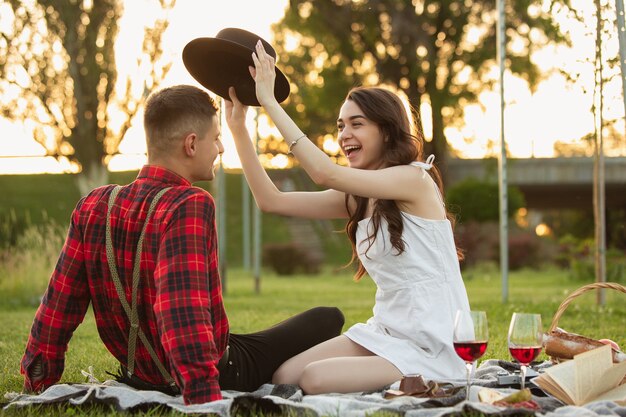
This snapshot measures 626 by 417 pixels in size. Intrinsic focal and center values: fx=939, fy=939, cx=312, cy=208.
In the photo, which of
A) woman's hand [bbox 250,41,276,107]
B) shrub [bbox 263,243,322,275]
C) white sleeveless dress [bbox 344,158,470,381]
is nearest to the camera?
woman's hand [bbox 250,41,276,107]

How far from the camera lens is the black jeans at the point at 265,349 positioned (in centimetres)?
391

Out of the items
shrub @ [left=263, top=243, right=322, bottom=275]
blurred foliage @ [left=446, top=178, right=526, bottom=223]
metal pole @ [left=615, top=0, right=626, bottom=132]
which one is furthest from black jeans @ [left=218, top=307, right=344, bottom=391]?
blurred foliage @ [left=446, top=178, right=526, bottom=223]

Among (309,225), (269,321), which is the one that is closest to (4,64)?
(269,321)

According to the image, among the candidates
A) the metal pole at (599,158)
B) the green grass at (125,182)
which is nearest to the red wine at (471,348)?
the metal pole at (599,158)

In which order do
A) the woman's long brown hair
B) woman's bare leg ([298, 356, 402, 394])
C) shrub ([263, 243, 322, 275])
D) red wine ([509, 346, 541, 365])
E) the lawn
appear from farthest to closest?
shrub ([263, 243, 322, 275])
the lawn
the woman's long brown hair
woman's bare leg ([298, 356, 402, 394])
red wine ([509, 346, 541, 365])

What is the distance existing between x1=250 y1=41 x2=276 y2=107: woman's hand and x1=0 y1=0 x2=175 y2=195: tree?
10013mm

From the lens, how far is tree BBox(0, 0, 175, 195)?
13609mm

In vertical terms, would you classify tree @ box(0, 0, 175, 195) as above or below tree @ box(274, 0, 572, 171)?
below

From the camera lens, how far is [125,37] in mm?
13758

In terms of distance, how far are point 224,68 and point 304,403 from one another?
1.42 metres

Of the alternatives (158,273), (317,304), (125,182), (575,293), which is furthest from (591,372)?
(125,182)

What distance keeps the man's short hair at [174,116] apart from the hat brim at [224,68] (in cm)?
28

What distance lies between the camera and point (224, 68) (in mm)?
3939

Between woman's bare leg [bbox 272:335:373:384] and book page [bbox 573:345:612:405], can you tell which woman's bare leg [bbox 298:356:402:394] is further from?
book page [bbox 573:345:612:405]
